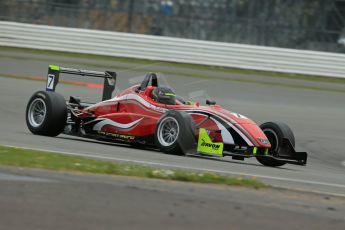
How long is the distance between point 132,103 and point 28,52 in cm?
1532

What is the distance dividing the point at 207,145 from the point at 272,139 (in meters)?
1.21

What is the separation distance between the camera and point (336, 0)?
89.0 ft

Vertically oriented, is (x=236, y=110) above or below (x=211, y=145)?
above

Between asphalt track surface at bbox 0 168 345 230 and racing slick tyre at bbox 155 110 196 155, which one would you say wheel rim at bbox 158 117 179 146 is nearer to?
racing slick tyre at bbox 155 110 196 155

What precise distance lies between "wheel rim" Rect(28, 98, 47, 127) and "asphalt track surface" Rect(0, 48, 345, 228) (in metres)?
0.24

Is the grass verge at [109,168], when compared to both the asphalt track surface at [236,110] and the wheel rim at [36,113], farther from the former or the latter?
the wheel rim at [36,113]

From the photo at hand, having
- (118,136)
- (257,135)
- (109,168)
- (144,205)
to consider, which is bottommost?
(144,205)

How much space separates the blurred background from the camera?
26953 mm

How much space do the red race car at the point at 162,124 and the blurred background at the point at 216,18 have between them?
560 inches

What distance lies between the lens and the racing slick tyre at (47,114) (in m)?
12.4

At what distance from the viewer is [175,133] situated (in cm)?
1121

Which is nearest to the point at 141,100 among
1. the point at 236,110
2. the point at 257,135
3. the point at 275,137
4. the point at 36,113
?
the point at 36,113

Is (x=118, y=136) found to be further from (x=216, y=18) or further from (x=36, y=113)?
(x=216, y=18)

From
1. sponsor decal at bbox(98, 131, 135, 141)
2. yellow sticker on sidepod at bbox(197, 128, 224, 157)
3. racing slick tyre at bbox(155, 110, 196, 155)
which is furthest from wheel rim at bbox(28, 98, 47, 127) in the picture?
yellow sticker on sidepod at bbox(197, 128, 224, 157)
